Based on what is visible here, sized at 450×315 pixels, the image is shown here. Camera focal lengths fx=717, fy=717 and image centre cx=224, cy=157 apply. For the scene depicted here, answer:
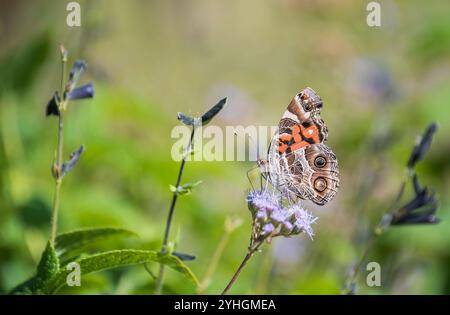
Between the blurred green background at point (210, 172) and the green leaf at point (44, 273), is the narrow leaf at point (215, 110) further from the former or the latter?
the green leaf at point (44, 273)

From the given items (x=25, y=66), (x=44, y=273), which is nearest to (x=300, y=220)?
(x=44, y=273)

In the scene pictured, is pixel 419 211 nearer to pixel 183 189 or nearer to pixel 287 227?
pixel 287 227

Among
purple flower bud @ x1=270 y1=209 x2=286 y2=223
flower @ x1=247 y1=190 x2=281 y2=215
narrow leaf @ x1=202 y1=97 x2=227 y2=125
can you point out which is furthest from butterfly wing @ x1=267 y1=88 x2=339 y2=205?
narrow leaf @ x1=202 y1=97 x2=227 y2=125

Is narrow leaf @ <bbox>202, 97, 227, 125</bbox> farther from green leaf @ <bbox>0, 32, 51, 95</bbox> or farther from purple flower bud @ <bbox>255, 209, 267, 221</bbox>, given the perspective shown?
green leaf @ <bbox>0, 32, 51, 95</bbox>

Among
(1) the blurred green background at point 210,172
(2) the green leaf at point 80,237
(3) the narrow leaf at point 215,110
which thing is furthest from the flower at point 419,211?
(2) the green leaf at point 80,237

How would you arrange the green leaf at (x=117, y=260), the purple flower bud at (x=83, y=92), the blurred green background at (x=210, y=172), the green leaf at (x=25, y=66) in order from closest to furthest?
1. the green leaf at (x=117, y=260)
2. the purple flower bud at (x=83, y=92)
3. the blurred green background at (x=210, y=172)
4. the green leaf at (x=25, y=66)
